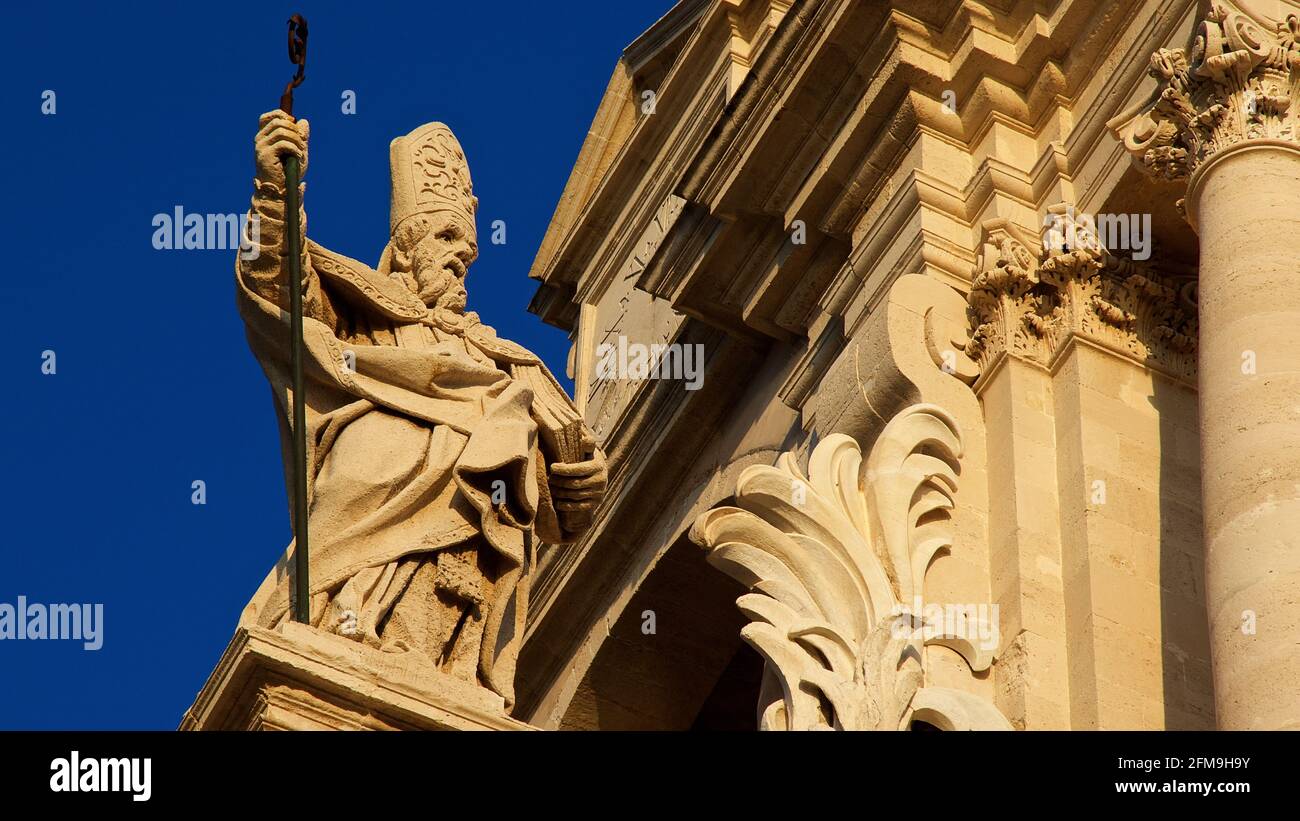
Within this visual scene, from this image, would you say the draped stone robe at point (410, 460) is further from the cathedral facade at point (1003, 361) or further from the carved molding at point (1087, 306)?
the carved molding at point (1087, 306)

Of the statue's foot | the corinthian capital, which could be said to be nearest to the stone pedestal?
the statue's foot

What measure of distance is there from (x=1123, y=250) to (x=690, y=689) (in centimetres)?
569

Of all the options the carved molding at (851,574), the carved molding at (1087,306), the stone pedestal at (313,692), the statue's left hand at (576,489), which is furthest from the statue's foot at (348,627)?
the carved molding at (1087,306)

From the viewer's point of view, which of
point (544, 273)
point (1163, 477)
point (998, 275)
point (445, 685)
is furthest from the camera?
point (544, 273)

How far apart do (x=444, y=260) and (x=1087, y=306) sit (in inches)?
124

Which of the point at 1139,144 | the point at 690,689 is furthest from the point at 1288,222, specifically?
the point at 690,689

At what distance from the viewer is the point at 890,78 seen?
14.7 metres

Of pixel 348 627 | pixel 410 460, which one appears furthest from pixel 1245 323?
pixel 348 627

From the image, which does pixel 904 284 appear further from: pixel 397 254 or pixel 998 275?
pixel 397 254

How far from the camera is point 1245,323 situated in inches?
449

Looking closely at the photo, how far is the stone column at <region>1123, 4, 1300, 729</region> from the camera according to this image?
33.9 ft

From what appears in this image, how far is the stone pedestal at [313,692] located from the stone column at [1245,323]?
8.84 feet

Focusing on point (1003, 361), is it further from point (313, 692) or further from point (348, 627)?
point (313, 692)

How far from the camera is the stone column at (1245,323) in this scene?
10.3 meters
